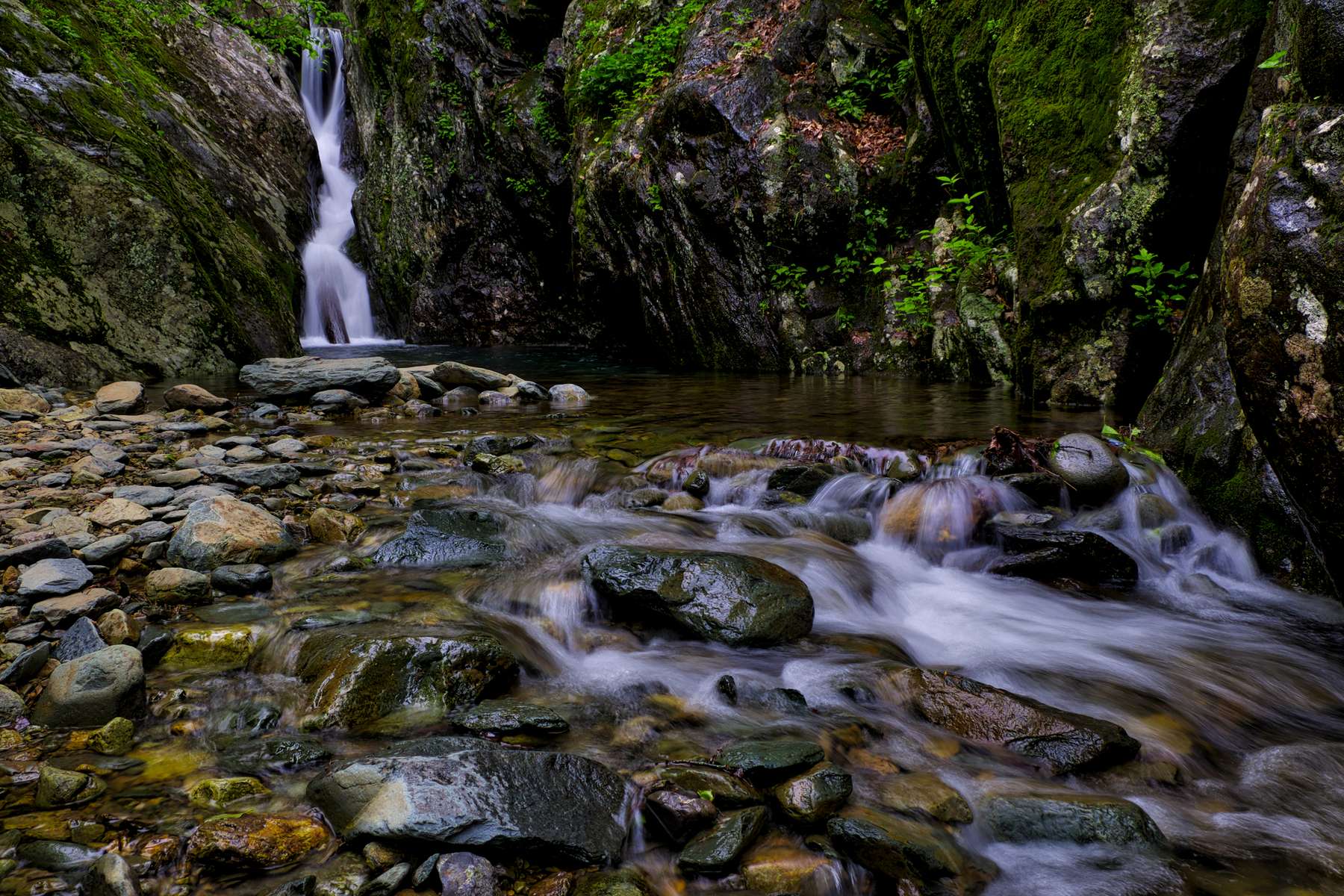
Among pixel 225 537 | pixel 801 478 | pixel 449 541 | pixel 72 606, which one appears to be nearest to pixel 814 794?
pixel 449 541

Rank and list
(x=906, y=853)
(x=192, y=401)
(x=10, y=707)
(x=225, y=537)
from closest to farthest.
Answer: (x=906, y=853) < (x=10, y=707) < (x=225, y=537) < (x=192, y=401)

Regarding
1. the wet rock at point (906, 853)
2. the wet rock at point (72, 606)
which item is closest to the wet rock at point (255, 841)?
the wet rock at point (906, 853)

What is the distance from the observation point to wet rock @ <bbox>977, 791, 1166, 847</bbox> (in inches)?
76.2

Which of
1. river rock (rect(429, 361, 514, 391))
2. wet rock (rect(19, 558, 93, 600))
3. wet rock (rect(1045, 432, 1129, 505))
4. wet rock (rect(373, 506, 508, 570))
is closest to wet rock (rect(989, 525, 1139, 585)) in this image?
wet rock (rect(1045, 432, 1129, 505))

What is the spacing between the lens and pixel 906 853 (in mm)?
1804

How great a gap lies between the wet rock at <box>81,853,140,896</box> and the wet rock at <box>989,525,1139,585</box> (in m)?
3.98

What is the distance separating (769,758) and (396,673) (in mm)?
1348

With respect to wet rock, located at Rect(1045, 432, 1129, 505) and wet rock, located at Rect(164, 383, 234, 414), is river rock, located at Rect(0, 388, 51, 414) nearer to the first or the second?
wet rock, located at Rect(164, 383, 234, 414)

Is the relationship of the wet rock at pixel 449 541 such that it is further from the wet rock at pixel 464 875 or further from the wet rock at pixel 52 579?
the wet rock at pixel 464 875

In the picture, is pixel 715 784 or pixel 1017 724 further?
pixel 1017 724

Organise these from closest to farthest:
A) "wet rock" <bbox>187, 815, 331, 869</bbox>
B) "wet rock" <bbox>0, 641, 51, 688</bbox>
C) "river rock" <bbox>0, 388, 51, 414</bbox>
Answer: "wet rock" <bbox>187, 815, 331, 869</bbox> → "wet rock" <bbox>0, 641, 51, 688</bbox> → "river rock" <bbox>0, 388, 51, 414</bbox>

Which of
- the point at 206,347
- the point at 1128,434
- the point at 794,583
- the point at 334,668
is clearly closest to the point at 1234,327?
the point at 794,583

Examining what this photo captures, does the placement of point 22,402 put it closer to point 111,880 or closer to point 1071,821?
point 111,880

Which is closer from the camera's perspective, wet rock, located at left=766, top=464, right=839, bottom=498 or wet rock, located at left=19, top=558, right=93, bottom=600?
wet rock, located at left=19, top=558, right=93, bottom=600
